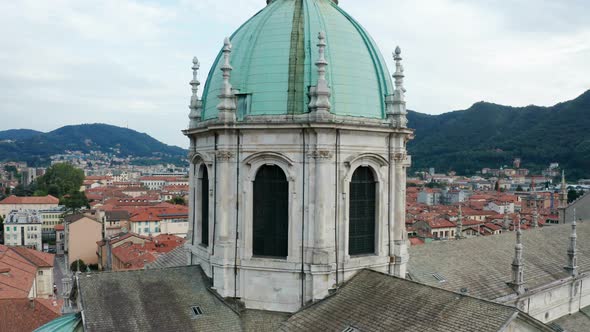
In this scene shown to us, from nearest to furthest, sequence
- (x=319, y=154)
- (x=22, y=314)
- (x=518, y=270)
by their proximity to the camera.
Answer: (x=319, y=154) < (x=518, y=270) < (x=22, y=314)

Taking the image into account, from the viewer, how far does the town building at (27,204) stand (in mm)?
140250

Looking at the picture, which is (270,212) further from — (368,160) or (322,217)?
(368,160)

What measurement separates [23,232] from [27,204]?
3447 centimetres

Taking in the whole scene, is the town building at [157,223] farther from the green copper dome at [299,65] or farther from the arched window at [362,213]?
the green copper dome at [299,65]

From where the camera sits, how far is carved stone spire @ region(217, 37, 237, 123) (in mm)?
22125

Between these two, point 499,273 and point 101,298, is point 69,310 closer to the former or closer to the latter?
point 101,298

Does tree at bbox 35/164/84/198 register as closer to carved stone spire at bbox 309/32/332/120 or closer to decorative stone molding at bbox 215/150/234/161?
decorative stone molding at bbox 215/150/234/161

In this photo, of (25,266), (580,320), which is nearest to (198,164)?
(580,320)

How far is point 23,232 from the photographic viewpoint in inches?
4387

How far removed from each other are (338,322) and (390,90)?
1100cm

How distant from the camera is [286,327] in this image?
2011 centimetres

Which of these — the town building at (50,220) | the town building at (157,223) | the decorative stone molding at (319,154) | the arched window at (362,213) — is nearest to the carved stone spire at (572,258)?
the arched window at (362,213)

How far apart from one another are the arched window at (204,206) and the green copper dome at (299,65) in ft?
9.38

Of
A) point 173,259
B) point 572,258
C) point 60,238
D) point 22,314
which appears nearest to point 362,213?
point 173,259
